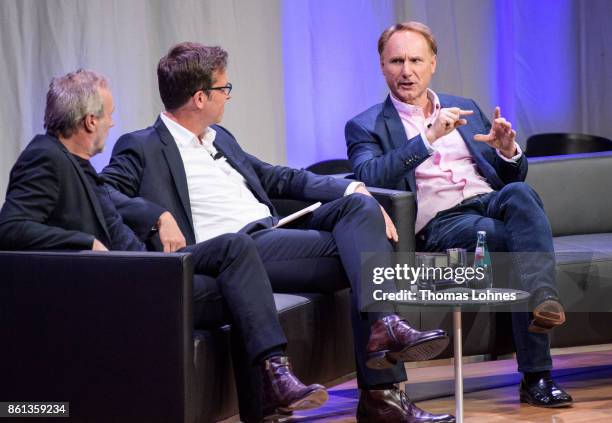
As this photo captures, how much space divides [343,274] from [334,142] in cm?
188

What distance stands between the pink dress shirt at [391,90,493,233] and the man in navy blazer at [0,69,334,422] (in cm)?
111

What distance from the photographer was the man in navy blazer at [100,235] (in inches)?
119

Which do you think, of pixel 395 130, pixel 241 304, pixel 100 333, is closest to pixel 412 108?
pixel 395 130

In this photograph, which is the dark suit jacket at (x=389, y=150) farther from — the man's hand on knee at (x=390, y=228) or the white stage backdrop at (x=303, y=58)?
the white stage backdrop at (x=303, y=58)

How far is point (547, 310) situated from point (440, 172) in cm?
84

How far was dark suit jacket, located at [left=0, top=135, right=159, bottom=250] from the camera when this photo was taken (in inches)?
118

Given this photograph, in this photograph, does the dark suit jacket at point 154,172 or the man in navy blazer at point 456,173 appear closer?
the dark suit jacket at point 154,172

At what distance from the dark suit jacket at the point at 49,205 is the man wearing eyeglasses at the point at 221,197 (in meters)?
0.39

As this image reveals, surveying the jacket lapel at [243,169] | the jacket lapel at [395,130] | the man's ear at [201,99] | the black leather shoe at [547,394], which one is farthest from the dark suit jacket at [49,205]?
the black leather shoe at [547,394]

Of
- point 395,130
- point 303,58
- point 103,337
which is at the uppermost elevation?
point 303,58

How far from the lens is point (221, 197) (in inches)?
149

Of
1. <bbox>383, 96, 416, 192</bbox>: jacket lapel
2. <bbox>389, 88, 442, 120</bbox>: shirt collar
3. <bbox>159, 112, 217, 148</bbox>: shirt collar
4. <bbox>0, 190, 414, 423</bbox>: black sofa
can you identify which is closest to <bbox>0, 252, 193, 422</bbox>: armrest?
<bbox>0, 190, 414, 423</bbox>: black sofa

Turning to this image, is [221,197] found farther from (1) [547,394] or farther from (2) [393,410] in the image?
(1) [547,394]

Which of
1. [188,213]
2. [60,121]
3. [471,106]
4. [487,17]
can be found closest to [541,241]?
[471,106]
